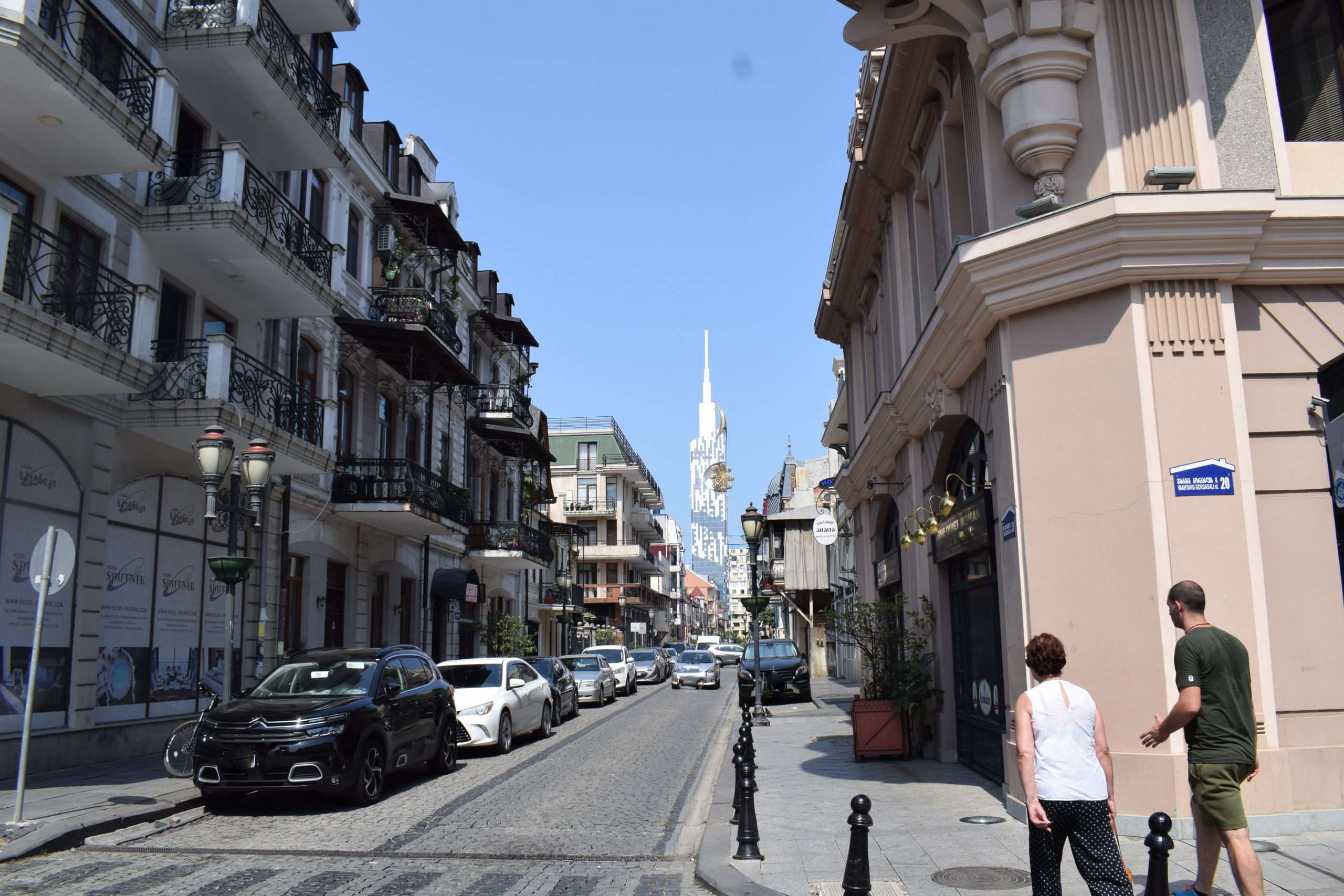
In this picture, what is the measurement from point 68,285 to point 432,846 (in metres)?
8.93

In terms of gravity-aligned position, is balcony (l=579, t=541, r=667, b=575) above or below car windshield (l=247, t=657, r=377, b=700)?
above

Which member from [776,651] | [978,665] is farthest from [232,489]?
[776,651]

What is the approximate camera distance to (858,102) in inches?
691

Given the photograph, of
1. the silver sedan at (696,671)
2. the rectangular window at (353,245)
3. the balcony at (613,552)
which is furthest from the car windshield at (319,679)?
the balcony at (613,552)

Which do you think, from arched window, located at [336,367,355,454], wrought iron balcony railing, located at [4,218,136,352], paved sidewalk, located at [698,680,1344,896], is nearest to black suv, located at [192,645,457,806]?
paved sidewalk, located at [698,680,1344,896]

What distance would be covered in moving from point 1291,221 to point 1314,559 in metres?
2.76

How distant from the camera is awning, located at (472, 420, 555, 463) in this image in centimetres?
3231

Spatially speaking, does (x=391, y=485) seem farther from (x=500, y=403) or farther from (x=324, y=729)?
(x=324, y=729)

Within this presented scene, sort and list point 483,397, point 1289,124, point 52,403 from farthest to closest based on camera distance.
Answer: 1. point 483,397
2. point 52,403
3. point 1289,124

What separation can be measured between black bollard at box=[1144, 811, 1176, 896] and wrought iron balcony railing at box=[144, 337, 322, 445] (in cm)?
1350

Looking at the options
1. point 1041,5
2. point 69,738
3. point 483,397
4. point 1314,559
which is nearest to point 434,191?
point 483,397

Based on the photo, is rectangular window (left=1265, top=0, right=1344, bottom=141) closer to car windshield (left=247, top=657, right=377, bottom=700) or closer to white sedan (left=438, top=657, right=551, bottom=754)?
car windshield (left=247, top=657, right=377, bottom=700)

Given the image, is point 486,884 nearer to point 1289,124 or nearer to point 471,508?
point 1289,124

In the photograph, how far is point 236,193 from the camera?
15.0 m
